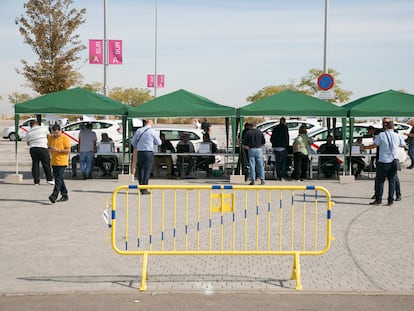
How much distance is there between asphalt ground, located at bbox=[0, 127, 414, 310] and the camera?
22.6ft

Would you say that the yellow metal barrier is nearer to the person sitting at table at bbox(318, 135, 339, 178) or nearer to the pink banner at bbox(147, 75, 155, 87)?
the person sitting at table at bbox(318, 135, 339, 178)

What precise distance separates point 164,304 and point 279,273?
6.00ft

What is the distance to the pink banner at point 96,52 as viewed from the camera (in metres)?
29.0

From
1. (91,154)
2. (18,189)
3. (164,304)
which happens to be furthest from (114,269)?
(91,154)

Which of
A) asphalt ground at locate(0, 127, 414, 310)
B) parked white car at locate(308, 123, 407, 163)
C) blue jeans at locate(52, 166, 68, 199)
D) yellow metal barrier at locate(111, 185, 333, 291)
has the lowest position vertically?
asphalt ground at locate(0, 127, 414, 310)

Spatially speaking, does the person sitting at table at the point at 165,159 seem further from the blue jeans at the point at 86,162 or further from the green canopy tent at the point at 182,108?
the blue jeans at the point at 86,162

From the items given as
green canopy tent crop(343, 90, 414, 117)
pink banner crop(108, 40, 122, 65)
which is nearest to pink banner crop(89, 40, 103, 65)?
pink banner crop(108, 40, 122, 65)

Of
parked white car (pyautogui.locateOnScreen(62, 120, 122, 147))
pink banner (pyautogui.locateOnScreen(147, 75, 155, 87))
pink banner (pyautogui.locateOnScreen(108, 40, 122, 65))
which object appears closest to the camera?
pink banner (pyautogui.locateOnScreen(108, 40, 122, 65))

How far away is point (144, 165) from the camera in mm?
14828

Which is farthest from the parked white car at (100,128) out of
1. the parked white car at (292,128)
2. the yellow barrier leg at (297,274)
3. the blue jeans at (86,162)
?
the yellow barrier leg at (297,274)

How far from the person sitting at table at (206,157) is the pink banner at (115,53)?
10787 millimetres

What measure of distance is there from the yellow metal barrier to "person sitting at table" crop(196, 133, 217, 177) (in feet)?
13.7

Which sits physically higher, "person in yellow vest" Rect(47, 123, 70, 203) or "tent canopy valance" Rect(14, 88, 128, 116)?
"tent canopy valance" Rect(14, 88, 128, 116)

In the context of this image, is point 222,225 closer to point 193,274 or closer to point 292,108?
point 193,274
